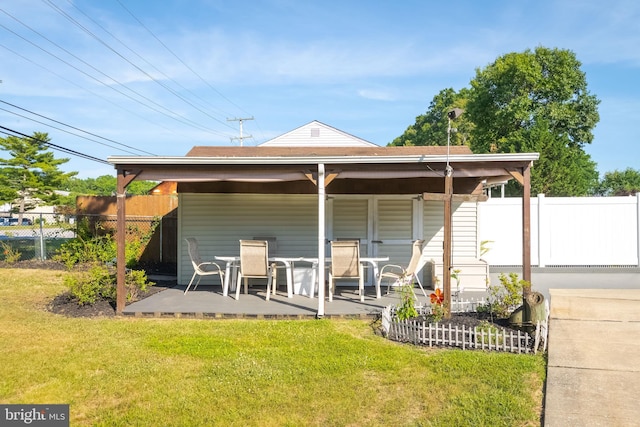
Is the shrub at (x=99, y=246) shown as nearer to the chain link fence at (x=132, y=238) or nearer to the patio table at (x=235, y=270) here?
the chain link fence at (x=132, y=238)

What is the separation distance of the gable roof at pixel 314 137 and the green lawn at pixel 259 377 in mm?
14053

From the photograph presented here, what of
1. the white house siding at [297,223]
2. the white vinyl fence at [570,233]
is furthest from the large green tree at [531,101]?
the white house siding at [297,223]

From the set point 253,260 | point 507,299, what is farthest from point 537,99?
point 507,299

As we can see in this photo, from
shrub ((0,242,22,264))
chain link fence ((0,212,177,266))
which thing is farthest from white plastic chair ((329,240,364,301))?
shrub ((0,242,22,264))

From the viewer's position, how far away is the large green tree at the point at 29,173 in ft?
91.7

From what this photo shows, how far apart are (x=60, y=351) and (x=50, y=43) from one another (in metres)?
13.4

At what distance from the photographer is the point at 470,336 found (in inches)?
215

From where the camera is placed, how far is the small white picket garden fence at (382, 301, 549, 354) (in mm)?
5336

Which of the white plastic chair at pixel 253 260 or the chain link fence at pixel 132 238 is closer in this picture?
the white plastic chair at pixel 253 260

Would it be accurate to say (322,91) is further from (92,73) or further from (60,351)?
(60,351)

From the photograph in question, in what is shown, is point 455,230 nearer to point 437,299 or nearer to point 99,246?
point 437,299

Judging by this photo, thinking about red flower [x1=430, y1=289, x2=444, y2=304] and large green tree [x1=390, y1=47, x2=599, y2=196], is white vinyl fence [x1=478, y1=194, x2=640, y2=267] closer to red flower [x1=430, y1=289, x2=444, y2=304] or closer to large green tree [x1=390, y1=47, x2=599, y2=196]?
red flower [x1=430, y1=289, x2=444, y2=304]

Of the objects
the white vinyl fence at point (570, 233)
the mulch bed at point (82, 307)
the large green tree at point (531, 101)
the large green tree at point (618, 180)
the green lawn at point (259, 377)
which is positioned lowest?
the green lawn at point (259, 377)

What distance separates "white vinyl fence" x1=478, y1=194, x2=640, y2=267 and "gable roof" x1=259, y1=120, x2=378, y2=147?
8282 mm
